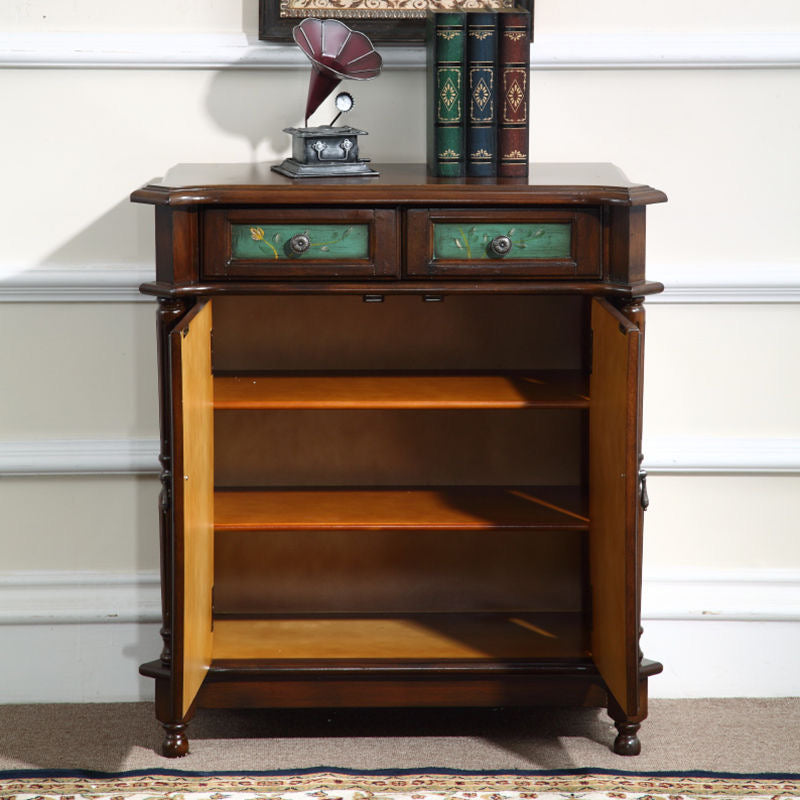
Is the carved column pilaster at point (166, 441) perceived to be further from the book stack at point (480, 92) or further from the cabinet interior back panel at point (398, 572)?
the book stack at point (480, 92)

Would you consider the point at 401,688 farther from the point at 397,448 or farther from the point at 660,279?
the point at 660,279

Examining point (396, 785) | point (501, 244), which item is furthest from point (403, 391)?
point (396, 785)

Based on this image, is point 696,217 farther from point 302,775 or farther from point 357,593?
point 302,775

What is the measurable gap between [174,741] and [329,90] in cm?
133

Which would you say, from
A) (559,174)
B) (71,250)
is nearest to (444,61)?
(559,174)

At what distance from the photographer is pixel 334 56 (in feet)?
7.38

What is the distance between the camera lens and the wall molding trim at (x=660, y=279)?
2.51m

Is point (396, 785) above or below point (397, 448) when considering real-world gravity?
below

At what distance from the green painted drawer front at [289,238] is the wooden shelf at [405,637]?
82cm

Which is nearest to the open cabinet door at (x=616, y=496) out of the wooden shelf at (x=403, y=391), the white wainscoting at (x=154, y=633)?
the wooden shelf at (x=403, y=391)

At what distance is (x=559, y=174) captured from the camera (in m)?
2.23

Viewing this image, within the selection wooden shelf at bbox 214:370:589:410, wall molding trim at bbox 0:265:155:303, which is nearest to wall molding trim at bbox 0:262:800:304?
wall molding trim at bbox 0:265:155:303

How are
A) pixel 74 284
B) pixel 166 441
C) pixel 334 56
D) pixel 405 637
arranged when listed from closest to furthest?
1. pixel 166 441
2. pixel 334 56
3. pixel 405 637
4. pixel 74 284

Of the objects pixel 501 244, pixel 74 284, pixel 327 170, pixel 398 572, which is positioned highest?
pixel 327 170
